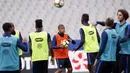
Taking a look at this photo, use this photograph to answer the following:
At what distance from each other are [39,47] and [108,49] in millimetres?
2128

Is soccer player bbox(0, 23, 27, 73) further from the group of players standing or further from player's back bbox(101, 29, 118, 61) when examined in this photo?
player's back bbox(101, 29, 118, 61)

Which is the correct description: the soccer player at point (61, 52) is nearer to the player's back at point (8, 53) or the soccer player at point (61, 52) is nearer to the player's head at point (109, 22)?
the player's head at point (109, 22)

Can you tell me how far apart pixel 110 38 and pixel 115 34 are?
0.15m

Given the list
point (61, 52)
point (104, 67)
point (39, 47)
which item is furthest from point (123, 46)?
point (61, 52)

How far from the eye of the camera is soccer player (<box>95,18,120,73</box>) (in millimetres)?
8148

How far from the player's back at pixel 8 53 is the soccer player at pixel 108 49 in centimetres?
176

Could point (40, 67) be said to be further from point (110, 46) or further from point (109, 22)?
point (109, 22)

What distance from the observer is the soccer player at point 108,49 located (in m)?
8.15

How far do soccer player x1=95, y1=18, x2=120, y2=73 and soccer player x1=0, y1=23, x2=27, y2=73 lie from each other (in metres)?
1.64

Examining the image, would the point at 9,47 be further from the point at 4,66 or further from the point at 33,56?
the point at 33,56

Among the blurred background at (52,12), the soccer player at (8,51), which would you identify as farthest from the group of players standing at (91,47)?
the blurred background at (52,12)

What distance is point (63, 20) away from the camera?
66.5 feet

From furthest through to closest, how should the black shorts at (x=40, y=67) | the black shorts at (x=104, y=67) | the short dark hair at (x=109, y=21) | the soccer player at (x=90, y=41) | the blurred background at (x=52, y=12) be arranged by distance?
1. the blurred background at (x=52, y=12)
2. the soccer player at (x=90, y=41)
3. the black shorts at (x=40, y=67)
4. the black shorts at (x=104, y=67)
5. the short dark hair at (x=109, y=21)

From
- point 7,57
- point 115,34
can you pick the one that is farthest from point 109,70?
point 7,57
